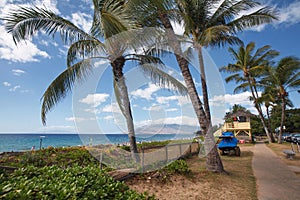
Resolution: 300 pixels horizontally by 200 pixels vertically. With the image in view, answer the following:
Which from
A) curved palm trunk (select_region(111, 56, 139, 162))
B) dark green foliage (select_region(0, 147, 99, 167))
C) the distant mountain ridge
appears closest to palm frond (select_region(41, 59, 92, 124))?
curved palm trunk (select_region(111, 56, 139, 162))

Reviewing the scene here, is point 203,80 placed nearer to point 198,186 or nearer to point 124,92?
point 124,92

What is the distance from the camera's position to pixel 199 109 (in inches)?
259

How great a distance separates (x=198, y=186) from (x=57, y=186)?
4.24 m

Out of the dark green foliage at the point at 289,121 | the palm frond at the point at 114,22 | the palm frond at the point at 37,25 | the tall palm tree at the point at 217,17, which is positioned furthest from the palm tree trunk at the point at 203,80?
the dark green foliage at the point at 289,121

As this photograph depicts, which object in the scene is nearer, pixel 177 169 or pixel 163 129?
pixel 177 169

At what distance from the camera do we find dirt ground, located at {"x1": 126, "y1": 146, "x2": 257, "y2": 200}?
4430 millimetres

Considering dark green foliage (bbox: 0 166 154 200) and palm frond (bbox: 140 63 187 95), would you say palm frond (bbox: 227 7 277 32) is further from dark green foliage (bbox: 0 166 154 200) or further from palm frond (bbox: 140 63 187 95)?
dark green foliage (bbox: 0 166 154 200)

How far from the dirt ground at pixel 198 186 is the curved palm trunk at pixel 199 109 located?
15.2 inches

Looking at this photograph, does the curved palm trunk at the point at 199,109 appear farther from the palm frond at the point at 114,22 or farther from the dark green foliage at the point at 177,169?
the palm frond at the point at 114,22

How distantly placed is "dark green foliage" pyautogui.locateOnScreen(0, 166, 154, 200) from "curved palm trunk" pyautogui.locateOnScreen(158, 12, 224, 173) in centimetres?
440

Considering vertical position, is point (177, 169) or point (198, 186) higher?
point (177, 169)

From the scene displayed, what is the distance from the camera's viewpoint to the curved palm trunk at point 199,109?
6.37m

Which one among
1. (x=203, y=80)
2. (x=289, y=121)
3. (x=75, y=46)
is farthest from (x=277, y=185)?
(x=289, y=121)

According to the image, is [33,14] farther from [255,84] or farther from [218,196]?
[255,84]
